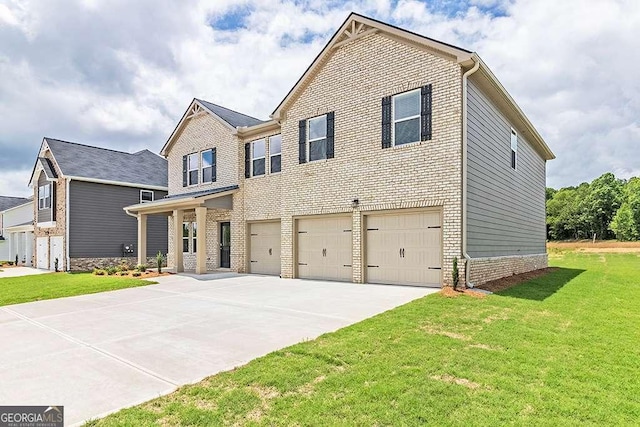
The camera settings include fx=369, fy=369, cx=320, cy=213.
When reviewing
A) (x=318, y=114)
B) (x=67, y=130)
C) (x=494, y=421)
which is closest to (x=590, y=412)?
(x=494, y=421)

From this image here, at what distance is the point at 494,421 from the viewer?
3.04 meters

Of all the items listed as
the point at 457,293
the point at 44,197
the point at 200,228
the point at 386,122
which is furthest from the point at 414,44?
the point at 44,197

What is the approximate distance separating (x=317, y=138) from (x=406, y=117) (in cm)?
354

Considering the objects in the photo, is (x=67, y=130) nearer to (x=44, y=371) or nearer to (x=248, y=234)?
(x=248, y=234)

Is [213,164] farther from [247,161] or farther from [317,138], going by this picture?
[317,138]

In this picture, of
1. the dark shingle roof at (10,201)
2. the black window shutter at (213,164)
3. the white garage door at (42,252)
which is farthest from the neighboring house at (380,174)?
the dark shingle roof at (10,201)

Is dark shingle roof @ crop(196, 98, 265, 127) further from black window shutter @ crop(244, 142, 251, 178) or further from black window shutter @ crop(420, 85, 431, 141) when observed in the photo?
black window shutter @ crop(420, 85, 431, 141)

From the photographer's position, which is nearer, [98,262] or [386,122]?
[386,122]

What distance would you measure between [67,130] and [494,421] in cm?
3042

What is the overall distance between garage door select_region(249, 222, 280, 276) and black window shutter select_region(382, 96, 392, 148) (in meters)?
6.16

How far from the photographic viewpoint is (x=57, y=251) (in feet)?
70.7

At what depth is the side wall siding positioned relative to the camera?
35.0ft

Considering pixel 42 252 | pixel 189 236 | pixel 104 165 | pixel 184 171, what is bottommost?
pixel 42 252

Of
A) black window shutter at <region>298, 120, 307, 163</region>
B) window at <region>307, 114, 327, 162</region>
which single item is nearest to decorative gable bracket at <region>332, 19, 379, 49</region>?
window at <region>307, 114, 327, 162</region>
